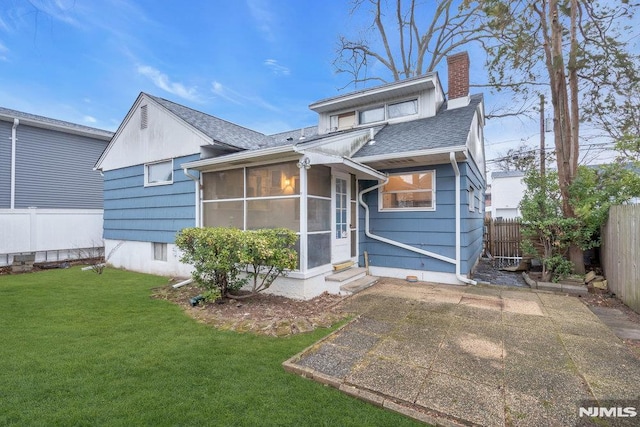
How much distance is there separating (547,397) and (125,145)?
11.4 metres

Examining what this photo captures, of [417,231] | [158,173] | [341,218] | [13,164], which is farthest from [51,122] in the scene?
[417,231]

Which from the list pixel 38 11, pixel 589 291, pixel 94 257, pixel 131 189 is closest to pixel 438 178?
pixel 589 291

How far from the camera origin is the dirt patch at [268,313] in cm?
424

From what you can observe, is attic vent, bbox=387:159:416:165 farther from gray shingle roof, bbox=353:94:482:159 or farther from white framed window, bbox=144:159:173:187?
white framed window, bbox=144:159:173:187

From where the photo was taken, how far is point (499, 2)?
801 cm

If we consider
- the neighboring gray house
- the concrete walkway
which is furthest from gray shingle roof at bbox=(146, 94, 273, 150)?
the neighboring gray house

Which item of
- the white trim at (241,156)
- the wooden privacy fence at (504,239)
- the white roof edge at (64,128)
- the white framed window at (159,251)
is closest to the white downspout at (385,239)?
the white trim at (241,156)

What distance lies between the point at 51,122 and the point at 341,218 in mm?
13548

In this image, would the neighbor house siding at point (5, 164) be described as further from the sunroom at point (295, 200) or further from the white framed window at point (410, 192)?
the white framed window at point (410, 192)

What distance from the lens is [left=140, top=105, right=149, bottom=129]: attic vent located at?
876 centimetres

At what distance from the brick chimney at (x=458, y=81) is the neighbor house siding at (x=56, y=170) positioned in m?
15.6

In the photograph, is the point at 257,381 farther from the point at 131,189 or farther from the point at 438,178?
the point at 131,189

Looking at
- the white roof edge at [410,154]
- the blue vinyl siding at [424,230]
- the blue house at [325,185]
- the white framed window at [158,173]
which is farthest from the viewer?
the white framed window at [158,173]

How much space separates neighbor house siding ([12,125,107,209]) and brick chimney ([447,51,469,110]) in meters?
15.6
